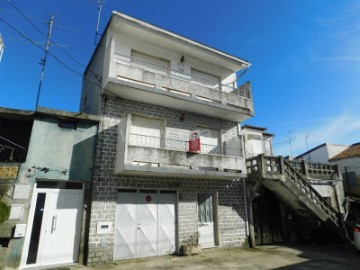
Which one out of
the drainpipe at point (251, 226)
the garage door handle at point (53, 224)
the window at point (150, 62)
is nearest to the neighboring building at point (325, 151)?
the drainpipe at point (251, 226)

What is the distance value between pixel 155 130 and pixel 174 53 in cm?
460

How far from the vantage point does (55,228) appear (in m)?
8.51

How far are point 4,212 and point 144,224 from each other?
488 cm

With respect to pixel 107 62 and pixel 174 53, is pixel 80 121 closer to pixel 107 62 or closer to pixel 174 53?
pixel 107 62

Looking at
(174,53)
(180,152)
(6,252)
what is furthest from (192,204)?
(174,53)

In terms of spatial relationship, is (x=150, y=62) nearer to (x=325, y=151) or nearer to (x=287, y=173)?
(x=287, y=173)

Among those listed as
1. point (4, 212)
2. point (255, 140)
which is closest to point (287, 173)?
point (255, 140)

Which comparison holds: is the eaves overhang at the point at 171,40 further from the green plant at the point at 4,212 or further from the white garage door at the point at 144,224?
the green plant at the point at 4,212

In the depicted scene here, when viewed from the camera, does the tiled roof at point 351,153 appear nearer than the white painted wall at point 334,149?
Yes

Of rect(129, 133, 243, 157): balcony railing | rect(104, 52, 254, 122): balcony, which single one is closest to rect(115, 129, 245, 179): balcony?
rect(129, 133, 243, 157): balcony railing

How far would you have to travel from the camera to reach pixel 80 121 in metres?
9.69

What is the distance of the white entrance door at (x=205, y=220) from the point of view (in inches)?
431

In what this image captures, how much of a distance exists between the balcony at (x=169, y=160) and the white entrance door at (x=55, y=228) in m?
2.17

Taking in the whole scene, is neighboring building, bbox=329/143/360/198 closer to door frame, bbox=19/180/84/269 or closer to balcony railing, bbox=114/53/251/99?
balcony railing, bbox=114/53/251/99
